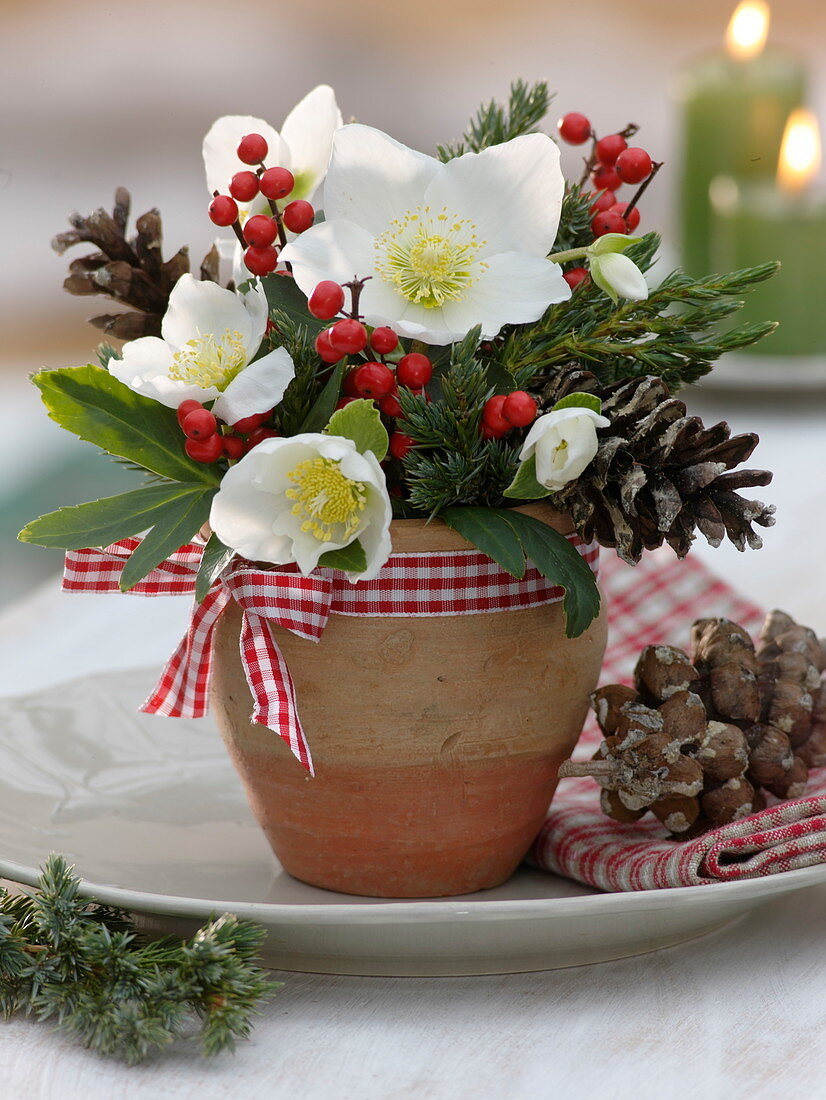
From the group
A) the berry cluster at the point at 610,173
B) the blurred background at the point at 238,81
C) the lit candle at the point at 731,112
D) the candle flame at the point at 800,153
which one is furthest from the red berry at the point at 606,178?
the blurred background at the point at 238,81

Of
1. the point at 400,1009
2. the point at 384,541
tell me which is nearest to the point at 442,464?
the point at 384,541

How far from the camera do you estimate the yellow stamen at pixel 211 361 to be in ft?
1.19

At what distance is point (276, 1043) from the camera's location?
34 cm

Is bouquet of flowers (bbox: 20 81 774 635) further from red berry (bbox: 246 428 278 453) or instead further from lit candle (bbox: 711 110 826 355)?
lit candle (bbox: 711 110 826 355)

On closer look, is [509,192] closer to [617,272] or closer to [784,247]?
[617,272]

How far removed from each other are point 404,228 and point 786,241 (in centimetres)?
75

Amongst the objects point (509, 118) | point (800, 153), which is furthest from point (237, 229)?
point (800, 153)

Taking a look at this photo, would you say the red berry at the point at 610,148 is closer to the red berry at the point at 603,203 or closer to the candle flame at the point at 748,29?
the red berry at the point at 603,203

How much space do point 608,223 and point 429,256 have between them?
0.21 ft

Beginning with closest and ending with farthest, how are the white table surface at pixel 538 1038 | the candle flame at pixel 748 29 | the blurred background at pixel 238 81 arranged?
the white table surface at pixel 538 1038 < the candle flame at pixel 748 29 < the blurred background at pixel 238 81

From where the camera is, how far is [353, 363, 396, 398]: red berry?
0.35m

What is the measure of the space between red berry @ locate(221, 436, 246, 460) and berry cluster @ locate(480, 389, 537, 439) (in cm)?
7

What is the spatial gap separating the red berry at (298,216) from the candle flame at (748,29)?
2.98 feet

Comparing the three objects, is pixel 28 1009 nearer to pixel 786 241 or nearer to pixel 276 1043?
pixel 276 1043
